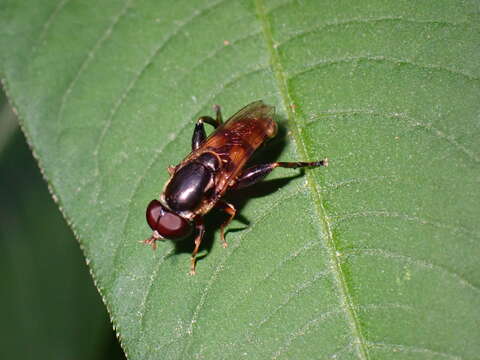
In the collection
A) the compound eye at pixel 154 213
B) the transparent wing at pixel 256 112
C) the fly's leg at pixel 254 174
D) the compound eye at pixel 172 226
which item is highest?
the transparent wing at pixel 256 112

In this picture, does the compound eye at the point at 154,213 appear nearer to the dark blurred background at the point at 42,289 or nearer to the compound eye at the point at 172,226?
the compound eye at the point at 172,226

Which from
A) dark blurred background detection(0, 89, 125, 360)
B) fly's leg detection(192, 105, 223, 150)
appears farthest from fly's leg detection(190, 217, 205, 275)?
dark blurred background detection(0, 89, 125, 360)

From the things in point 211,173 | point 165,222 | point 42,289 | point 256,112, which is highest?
point 256,112

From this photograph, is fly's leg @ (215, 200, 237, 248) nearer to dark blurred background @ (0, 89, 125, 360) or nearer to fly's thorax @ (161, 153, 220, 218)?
fly's thorax @ (161, 153, 220, 218)

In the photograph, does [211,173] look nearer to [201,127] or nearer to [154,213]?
A: [201,127]

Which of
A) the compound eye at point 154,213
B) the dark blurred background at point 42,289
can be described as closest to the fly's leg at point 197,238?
the compound eye at point 154,213

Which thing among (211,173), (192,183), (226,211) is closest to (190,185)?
(192,183)
